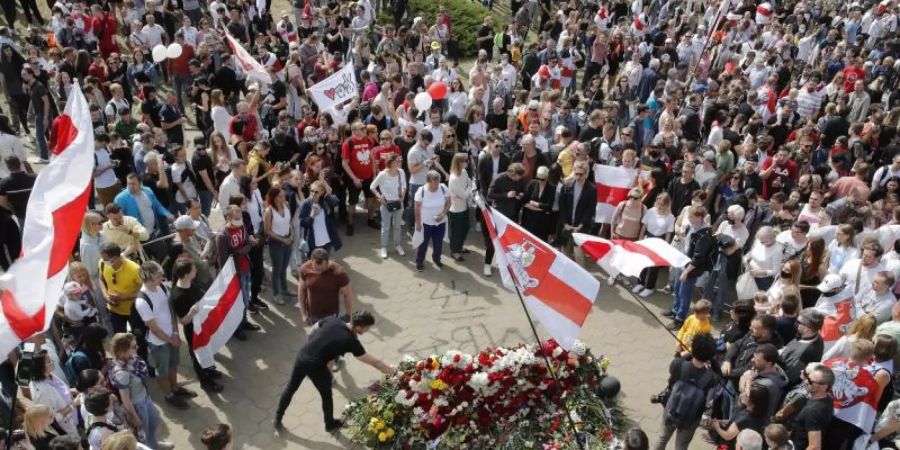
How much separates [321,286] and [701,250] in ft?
15.0

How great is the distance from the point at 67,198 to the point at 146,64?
38.3 ft

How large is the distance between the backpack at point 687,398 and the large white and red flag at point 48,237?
15.8 feet

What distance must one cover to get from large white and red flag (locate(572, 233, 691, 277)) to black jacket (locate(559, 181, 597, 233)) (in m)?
2.89

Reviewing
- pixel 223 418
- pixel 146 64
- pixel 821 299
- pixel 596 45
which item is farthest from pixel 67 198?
pixel 596 45

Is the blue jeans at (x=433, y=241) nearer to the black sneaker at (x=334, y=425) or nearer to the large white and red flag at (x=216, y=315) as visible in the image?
the large white and red flag at (x=216, y=315)

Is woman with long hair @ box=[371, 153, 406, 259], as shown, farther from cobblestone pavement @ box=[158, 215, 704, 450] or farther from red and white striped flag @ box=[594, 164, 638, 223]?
red and white striped flag @ box=[594, 164, 638, 223]

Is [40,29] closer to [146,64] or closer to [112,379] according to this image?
[146,64]

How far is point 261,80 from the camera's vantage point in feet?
45.0

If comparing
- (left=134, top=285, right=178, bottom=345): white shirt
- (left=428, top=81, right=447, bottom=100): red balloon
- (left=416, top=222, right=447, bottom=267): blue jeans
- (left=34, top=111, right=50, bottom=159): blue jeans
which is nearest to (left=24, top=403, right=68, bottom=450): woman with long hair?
(left=134, top=285, right=178, bottom=345): white shirt

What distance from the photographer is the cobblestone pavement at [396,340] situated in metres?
8.09

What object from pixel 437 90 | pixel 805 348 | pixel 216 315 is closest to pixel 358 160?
pixel 437 90

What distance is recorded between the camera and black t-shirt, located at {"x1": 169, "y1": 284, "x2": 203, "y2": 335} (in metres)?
7.94

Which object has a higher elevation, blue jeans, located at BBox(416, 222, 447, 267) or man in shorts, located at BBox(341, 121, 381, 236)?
man in shorts, located at BBox(341, 121, 381, 236)

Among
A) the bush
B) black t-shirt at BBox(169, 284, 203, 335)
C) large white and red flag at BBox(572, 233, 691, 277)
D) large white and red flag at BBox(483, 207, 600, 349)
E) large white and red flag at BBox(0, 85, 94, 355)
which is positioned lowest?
the bush
